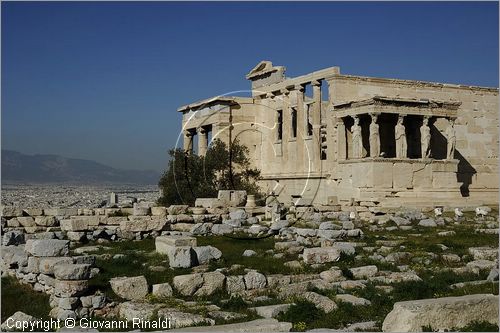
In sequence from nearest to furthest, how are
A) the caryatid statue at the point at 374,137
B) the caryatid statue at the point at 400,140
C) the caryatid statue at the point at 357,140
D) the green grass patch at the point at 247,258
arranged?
the green grass patch at the point at 247,258, the caryatid statue at the point at 374,137, the caryatid statue at the point at 357,140, the caryatid statue at the point at 400,140

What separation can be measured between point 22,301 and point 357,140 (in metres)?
Answer: 19.9

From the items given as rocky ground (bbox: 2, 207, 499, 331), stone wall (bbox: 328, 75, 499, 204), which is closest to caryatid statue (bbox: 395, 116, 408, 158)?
stone wall (bbox: 328, 75, 499, 204)

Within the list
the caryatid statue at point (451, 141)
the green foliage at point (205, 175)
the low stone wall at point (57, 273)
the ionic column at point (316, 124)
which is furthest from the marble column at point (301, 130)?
the low stone wall at point (57, 273)

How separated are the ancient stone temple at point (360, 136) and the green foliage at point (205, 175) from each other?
4.80 feet

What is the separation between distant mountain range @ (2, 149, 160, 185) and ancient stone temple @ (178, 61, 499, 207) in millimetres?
93919

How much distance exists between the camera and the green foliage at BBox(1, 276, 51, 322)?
384 inches

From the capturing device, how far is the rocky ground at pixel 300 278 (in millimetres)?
8508

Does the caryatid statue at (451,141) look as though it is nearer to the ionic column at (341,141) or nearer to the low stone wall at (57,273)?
the ionic column at (341,141)

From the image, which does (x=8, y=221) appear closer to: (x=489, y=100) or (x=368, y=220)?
(x=368, y=220)

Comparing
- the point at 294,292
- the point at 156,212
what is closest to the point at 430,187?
the point at 156,212

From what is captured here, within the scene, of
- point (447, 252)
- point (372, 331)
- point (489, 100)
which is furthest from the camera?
point (489, 100)

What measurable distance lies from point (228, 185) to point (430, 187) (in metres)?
9.03

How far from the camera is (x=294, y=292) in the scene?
10398 mm

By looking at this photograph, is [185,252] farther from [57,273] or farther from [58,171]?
[58,171]
